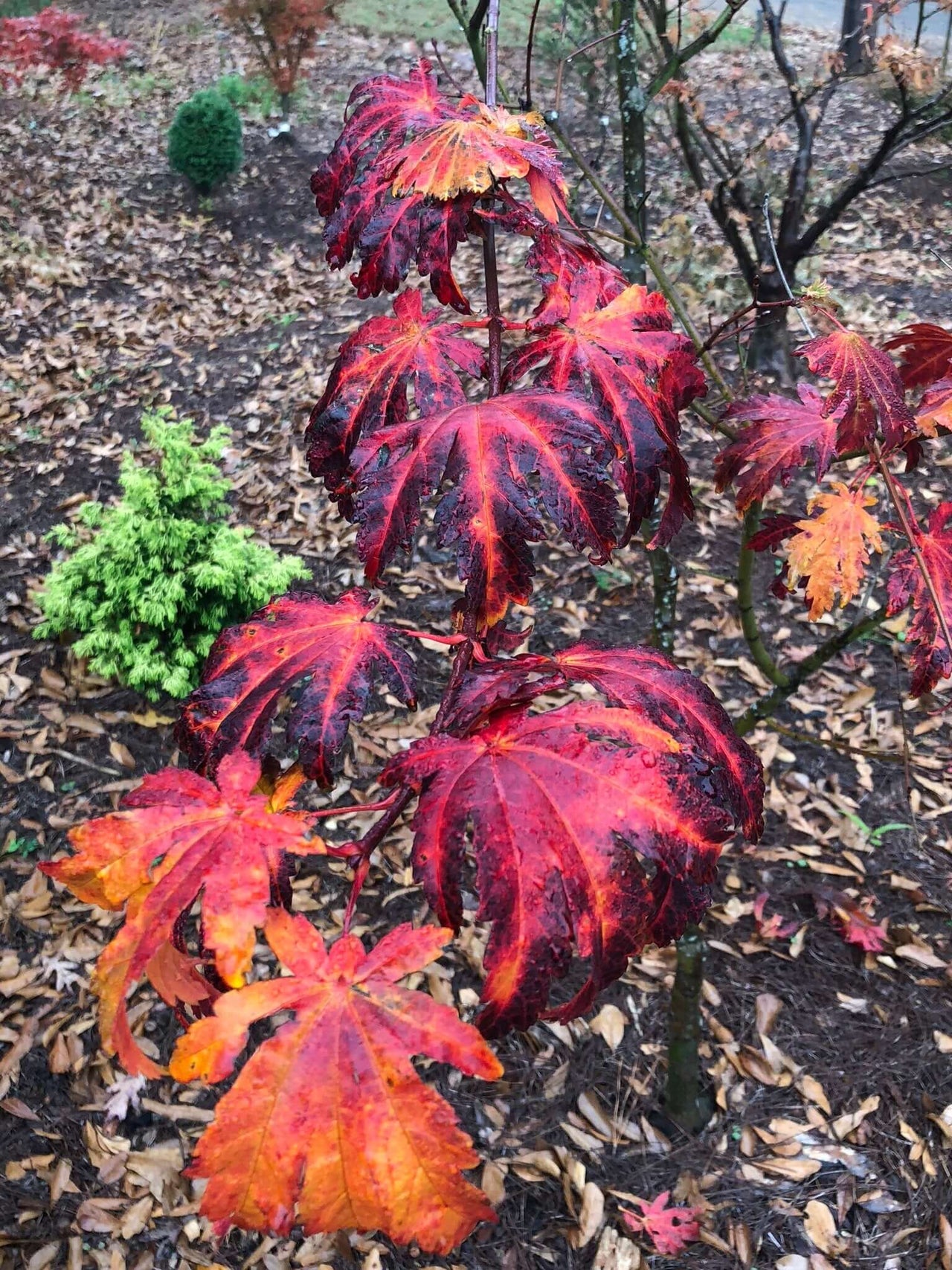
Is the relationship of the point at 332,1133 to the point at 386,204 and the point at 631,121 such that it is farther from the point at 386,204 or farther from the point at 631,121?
the point at 631,121

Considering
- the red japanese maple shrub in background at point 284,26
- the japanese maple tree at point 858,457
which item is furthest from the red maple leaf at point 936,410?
the red japanese maple shrub in background at point 284,26

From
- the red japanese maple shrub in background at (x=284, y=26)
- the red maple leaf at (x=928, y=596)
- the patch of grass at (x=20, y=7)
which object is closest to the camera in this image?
the red maple leaf at (x=928, y=596)

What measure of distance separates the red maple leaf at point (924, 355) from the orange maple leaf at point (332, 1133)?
1405 millimetres

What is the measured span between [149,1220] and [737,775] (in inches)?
84.0

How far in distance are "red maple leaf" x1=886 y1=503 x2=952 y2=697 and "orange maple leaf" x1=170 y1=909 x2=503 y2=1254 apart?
994 mm

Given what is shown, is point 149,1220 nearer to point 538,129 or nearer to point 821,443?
point 821,443

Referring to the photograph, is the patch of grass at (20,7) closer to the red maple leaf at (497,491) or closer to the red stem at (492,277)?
the red stem at (492,277)

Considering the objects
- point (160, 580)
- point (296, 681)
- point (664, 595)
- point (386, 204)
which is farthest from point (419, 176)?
point (160, 580)

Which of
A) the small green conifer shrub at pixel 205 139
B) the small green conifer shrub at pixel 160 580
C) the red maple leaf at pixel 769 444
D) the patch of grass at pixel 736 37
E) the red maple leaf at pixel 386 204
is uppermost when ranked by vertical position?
the patch of grass at pixel 736 37

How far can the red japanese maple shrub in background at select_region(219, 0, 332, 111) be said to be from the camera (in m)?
7.14

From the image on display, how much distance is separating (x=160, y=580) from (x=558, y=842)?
2.70 metres

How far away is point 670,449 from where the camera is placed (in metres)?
1.10

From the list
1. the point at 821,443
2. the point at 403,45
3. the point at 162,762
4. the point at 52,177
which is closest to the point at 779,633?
the point at 821,443

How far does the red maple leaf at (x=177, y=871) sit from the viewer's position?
77cm
